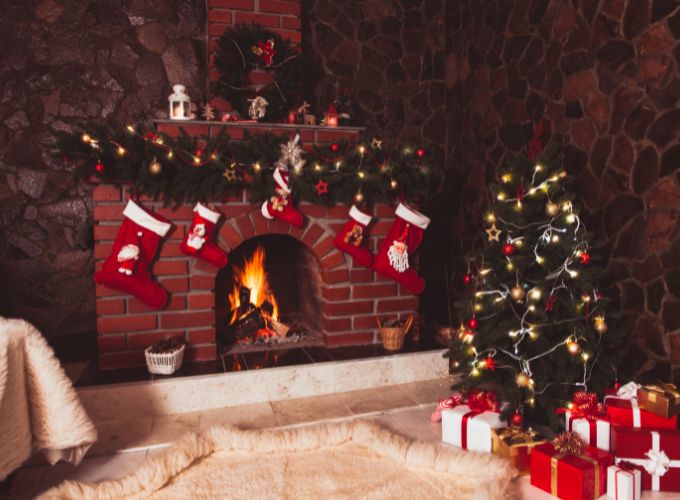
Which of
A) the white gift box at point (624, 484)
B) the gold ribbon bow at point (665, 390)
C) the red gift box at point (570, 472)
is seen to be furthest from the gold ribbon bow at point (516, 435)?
the gold ribbon bow at point (665, 390)

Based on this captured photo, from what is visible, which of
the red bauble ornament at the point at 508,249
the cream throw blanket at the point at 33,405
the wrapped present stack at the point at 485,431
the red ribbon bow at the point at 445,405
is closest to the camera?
the cream throw blanket at the point at 33,405

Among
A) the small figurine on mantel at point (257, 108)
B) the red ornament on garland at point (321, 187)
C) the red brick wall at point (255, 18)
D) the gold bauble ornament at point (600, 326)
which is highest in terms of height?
the red brick wall at point (255, 18)

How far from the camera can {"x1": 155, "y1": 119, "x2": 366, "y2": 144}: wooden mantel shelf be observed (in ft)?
9.71

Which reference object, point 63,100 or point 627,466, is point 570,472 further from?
point 63,100

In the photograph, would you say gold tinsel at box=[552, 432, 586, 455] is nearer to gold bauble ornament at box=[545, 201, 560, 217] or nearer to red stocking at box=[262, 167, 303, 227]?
gold bauble ornament at box=[545, 201, 560, 217]

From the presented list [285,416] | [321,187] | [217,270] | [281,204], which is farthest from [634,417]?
[217,270]

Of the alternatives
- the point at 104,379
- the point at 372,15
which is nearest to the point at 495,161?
the point at 372,15

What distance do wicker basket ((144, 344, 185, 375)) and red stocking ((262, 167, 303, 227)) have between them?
94 cm

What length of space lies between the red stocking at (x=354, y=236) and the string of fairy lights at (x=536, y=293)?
0.87 m

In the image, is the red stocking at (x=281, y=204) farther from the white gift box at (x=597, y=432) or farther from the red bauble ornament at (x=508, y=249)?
the white gift box at (x=597, y=432)

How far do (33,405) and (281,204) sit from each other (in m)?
1.59

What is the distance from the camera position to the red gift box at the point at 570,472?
195cm

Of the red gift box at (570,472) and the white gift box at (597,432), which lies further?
the white gift box at (597,432)

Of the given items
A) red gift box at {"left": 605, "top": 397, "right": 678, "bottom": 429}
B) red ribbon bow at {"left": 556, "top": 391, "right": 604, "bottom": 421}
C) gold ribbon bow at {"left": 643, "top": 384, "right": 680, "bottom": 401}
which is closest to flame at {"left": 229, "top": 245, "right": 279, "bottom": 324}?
red ribbon bow at {"left": 556, "top": 391, "right": 604, "bottom": 421}
